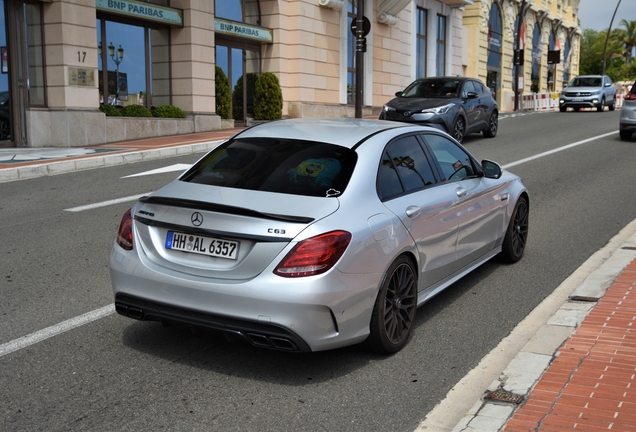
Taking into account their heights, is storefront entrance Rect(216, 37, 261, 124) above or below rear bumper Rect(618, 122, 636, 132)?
above

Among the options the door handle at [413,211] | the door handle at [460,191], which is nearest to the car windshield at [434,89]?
the door handle at [460,191]

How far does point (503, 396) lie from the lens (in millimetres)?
4043

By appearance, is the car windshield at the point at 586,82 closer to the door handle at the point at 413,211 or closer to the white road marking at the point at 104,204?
the white road marking at the point at 104,204

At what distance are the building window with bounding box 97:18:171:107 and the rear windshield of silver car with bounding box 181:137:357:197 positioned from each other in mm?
15652

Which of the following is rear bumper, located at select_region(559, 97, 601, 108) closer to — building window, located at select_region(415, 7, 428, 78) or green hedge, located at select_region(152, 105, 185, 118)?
building window, located at select_region(415, 7, 428, 78)

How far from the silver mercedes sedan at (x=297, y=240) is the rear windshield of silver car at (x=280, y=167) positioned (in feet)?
0.04

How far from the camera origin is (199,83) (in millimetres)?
21984

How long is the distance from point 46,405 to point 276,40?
2277 centimetres

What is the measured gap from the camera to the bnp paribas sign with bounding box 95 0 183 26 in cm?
1926

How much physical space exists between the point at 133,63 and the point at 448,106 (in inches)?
360

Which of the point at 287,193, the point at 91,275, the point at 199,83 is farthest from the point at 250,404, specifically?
the point at 199,83

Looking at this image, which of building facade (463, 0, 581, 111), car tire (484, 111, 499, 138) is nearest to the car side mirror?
car tire (484, 111, 499, 138)

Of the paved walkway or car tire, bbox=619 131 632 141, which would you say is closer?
the paved walkway

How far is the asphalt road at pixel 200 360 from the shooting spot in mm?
3969
